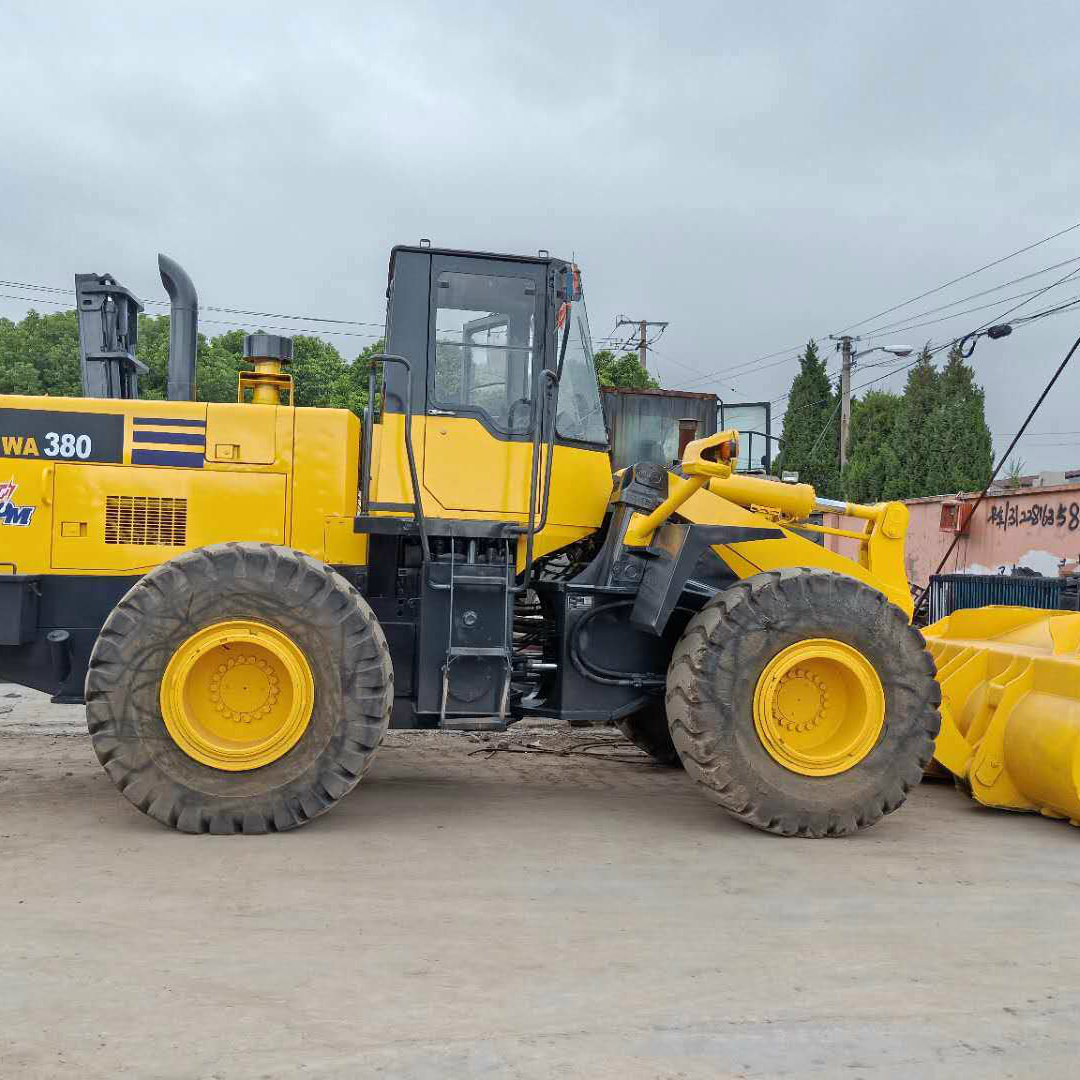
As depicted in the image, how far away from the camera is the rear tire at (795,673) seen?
586 centimetres

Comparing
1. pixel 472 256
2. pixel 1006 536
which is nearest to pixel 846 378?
pixel 1006 536

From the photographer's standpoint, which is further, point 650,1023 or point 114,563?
point 114,563

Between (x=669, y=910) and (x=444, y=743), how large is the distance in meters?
4.31

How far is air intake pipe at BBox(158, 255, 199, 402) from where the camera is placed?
6.70m

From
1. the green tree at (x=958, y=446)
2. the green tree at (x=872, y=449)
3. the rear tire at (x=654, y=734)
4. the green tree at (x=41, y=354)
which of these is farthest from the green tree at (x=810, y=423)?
the rear tire at (x=654, y=734)

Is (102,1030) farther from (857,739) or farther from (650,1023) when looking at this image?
(857,739)

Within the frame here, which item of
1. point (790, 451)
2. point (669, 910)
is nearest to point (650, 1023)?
point (669, 910)

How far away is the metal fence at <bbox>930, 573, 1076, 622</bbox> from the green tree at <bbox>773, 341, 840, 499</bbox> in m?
23.7

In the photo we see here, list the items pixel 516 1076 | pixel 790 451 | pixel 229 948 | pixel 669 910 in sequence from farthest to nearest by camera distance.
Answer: pixel 790 451
pixel 669 910
pixel 229 948
pixel 516 1076

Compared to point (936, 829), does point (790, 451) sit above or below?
above

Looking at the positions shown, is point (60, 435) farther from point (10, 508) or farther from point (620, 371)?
point (620, 371)

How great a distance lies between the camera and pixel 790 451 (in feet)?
134

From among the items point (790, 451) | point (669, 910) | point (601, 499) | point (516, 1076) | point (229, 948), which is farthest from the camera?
point (790, 451)

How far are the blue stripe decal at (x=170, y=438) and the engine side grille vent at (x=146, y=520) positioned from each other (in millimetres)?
314
